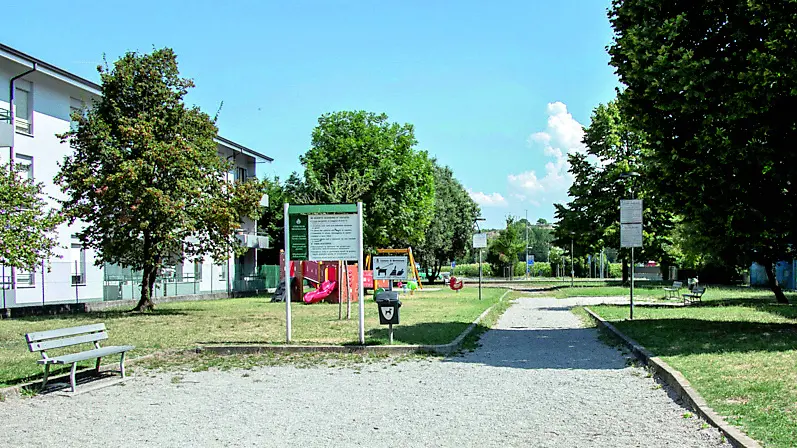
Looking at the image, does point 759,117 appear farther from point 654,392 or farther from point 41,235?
point 41,235

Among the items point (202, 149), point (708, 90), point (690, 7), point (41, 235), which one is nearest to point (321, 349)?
point (41, 235)

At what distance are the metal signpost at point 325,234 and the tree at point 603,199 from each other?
26249mm

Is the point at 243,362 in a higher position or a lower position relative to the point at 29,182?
lower

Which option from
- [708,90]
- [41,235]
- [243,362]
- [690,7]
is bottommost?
[243,362]

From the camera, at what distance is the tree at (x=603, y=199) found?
38219 mm

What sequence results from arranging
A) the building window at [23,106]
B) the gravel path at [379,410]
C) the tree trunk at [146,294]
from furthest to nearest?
the building window at [23,106]
the tree trunk at [146,294]
the gravel path at [379,410]

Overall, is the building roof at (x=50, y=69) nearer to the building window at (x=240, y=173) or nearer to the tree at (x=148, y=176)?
the tree at (x=148, y=176)

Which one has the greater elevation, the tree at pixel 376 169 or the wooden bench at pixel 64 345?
the tree at pixel 376 169

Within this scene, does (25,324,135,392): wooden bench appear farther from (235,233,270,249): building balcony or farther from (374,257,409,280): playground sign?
(235,233,270,249): building balcony

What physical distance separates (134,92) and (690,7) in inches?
692

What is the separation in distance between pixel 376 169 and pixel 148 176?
20106 millimetres

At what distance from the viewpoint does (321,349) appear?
500 inches

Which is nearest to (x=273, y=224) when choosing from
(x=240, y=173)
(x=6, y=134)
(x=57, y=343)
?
(x=240, y=173)

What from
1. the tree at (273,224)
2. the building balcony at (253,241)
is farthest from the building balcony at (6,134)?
the tree at (273,224)
